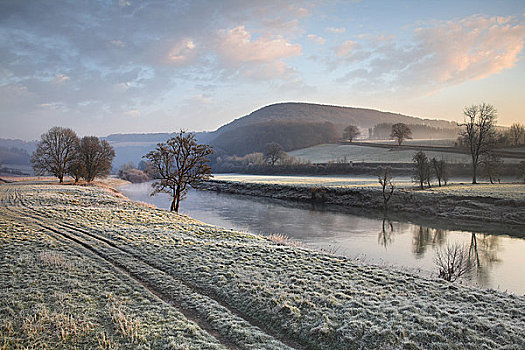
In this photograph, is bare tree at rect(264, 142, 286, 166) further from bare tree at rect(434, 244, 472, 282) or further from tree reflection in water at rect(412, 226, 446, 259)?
bare tree at rect(434, 244, 472, 282)

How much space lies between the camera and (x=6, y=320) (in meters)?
7.02

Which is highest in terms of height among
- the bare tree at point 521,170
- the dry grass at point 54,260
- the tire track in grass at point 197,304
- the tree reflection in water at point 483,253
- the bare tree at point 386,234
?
the bare tree at point 521,170

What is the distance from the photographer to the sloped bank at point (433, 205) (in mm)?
25781

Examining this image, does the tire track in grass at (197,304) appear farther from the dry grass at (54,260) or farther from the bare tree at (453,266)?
the bare tree at (453,266)

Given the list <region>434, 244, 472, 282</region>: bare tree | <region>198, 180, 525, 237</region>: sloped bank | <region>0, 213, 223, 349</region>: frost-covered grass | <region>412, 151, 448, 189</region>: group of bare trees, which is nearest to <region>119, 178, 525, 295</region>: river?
<region>434, 244, 472, 282</region>: bare tree

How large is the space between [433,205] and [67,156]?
2377 inches

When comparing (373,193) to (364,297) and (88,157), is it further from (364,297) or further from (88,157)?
(88,157)

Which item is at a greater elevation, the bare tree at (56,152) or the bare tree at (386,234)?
the bare tree at (56,152)

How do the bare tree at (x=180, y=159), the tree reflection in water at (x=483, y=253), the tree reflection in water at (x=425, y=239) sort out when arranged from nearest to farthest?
the tree reflection in water at (x=483, y=253)
the tree reflection in water at (x=425, y=239)
the bare tree at (x=180, y=159)

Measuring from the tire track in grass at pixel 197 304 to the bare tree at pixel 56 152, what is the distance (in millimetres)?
51257

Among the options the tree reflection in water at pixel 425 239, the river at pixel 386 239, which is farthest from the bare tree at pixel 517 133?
the tree reflection in water at pixel 425 239

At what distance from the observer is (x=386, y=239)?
21.8m


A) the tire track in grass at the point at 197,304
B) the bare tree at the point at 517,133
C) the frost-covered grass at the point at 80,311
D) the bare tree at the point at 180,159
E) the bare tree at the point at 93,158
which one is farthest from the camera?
the bare tree at the point at 517,133

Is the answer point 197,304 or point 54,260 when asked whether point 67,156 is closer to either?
point 54,260
